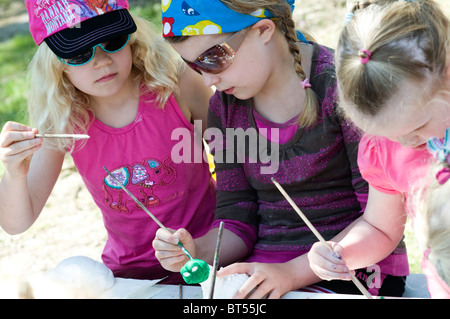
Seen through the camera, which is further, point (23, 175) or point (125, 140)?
point (125, 140)

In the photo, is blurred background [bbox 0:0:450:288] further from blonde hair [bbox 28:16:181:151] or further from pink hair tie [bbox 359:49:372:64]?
pink hair tie [bbox 359:49:372:64]

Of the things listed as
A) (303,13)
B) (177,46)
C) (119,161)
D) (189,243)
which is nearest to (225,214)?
(189,243)

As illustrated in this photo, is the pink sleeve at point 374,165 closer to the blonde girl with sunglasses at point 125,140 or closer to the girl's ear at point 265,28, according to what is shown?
the girl's ear at point 265,28

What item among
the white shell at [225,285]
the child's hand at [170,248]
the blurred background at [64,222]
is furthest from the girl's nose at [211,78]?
the blurred background at [64,222]

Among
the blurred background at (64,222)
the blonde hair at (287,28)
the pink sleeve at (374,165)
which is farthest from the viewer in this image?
the blurred background at (64,222)

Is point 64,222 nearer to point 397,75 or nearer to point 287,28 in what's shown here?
point 287,28

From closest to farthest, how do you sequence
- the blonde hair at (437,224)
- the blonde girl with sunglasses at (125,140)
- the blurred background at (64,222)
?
the blonde hair at (437,224)
the blonde girl with sunglasses at (125,140)
the blurred background at (64,222)

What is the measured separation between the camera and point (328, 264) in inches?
47.5

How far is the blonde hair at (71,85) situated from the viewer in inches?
65.7

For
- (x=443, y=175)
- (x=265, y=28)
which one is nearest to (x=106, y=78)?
(x=265, y=28)

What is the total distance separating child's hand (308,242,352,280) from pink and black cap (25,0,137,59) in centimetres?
78

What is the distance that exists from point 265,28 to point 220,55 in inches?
5.2

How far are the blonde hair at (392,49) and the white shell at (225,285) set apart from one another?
17.9 inches
